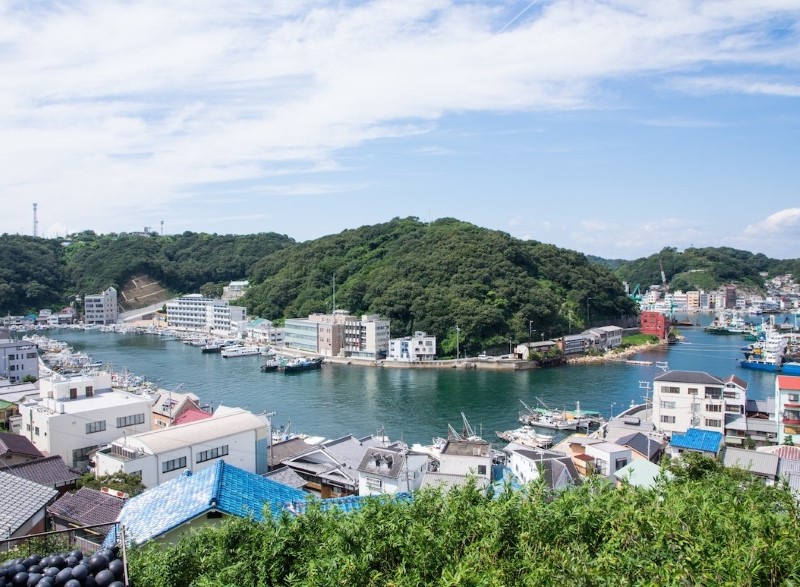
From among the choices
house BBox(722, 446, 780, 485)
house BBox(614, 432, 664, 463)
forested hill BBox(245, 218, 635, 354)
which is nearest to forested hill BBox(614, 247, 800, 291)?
forested hill BBox(245, 218, 635, 354)

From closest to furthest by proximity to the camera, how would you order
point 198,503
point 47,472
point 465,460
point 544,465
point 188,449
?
point 198,503 → point 47,472 → point 544,465 → point 188,449 → point 465,460

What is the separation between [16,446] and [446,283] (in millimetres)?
19679

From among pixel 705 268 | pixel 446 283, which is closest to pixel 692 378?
pixel 446 283

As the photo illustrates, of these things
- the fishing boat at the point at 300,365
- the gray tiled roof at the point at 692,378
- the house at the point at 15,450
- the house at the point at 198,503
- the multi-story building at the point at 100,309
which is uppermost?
the multi-story building at the point at 100,309

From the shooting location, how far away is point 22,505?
215 inches

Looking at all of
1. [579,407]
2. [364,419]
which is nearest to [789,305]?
[579,407]

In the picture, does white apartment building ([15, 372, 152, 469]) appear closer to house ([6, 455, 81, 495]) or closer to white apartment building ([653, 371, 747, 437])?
house ([6, 455, 81, 495])

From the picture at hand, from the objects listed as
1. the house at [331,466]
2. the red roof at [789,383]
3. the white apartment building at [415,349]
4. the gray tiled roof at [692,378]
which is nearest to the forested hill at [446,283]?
the white apartment building at [415,349]

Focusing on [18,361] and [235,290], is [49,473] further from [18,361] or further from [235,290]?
[235,290]

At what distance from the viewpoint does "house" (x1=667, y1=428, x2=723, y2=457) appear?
9.44m

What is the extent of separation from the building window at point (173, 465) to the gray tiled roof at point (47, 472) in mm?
987

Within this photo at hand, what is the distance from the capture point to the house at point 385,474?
299 inches

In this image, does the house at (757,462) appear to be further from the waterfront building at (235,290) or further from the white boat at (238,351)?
the waterfront building at (235,290)

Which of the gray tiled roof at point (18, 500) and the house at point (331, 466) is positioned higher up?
the gray tiled roof at point (18, 500)
